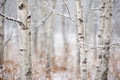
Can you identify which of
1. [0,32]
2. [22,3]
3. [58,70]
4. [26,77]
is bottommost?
[58,70]

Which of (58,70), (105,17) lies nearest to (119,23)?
(105,17)

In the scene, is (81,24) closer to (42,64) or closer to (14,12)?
(14,12)

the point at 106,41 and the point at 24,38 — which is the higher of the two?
the point at 24,38

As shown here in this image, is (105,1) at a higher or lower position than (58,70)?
higher

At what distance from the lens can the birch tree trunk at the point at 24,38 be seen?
254 inches

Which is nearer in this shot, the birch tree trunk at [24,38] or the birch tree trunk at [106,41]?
the birch tree trunk at [24,38]

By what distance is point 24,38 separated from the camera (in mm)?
6449

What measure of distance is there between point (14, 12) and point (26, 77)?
14.5 ft

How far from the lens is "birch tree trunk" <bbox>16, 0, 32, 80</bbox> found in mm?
6457

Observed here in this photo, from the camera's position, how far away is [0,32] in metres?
10.3

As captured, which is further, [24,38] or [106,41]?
[106,41]

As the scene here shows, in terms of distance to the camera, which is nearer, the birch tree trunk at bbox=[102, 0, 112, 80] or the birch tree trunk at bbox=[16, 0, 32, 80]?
the birch tree trunk at bbox=[16, 0, 32, 80]

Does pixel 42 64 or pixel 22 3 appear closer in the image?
pixel 22 3

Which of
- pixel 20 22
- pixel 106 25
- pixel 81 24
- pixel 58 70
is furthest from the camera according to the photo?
pixel 58 70
